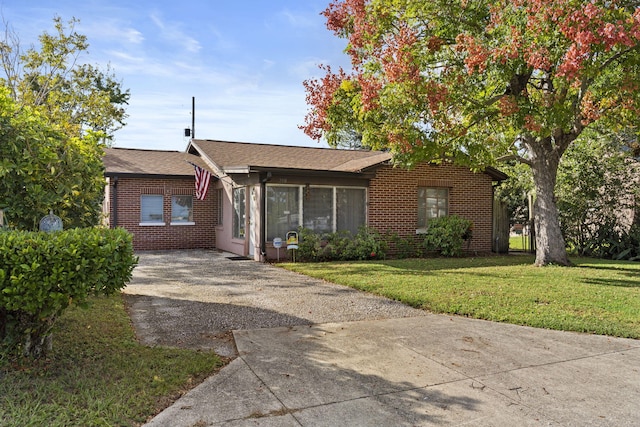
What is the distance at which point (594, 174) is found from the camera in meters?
15.9

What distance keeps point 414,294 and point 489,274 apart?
3.63 m

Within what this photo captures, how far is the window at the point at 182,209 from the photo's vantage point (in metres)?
17.4

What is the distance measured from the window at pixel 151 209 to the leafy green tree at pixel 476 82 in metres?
8.02

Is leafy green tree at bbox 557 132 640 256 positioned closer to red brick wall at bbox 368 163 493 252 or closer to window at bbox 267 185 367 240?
red brick wall at bbox 368 163 493 252

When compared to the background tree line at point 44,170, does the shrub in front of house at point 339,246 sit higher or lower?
lower

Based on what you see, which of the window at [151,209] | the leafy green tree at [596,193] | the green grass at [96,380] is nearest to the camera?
the green grass at [96,380]

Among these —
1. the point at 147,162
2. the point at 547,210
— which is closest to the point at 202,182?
the point at 147,162

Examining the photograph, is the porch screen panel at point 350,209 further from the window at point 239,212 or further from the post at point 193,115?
the post at point 193,115

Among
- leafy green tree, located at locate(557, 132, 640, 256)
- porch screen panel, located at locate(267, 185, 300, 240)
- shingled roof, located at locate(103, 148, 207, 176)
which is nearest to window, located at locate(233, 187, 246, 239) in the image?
porch screen panel, located at locate(267, 185, 300, 240)

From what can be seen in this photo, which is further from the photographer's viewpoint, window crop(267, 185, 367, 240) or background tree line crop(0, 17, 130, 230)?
window crop(267, 185, 367, 240)

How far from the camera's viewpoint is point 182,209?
17547mm

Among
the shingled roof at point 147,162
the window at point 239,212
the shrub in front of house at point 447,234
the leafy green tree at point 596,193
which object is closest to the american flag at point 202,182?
the window at point 239,212

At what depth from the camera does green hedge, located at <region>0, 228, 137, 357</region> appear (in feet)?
12.2

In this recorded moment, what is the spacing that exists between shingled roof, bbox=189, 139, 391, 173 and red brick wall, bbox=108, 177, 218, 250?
171 cm
